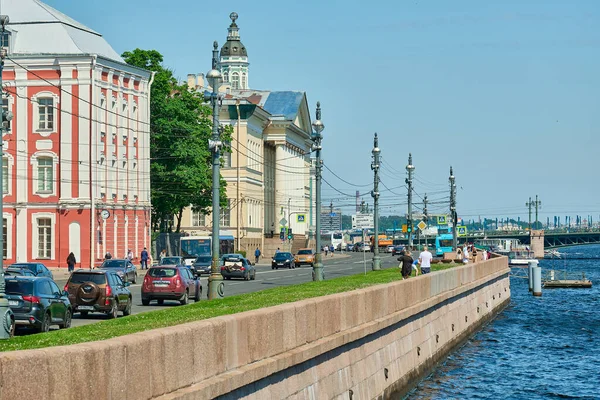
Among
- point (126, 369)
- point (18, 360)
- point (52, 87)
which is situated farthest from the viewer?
point (52, 87)

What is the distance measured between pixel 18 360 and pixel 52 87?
68.4m

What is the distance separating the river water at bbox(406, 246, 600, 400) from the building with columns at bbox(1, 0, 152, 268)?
27.4 m

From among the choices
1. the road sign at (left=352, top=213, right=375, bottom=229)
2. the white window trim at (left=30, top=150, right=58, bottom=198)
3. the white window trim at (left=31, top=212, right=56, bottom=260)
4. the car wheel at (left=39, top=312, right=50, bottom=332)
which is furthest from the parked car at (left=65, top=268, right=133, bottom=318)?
the white window trim at (left=30, top=150, right=58, bottom=198)

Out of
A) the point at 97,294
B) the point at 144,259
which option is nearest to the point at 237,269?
the point at 144,259

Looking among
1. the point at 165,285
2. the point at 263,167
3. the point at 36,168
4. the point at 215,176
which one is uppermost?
the point at 263,167

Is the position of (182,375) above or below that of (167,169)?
below

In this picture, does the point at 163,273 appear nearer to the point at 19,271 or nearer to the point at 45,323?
the point at 19,271

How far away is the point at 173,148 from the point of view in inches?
3575

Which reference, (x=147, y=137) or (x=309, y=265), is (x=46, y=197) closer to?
(x=147, y=137)

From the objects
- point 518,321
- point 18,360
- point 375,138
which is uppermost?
point 375,138

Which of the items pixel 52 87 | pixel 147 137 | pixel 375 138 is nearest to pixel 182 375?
pixel 375 138

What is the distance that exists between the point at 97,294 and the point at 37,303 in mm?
6717

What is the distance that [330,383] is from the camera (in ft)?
62.8

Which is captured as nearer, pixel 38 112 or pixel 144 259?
pixel 38 112
